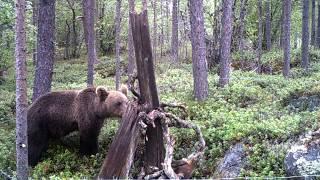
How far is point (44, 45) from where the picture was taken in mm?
11805

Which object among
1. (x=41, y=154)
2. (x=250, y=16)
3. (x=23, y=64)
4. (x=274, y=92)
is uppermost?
(x=250, y=16)

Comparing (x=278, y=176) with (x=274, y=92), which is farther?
(x=274, y=92)

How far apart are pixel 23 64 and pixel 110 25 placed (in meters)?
30.8

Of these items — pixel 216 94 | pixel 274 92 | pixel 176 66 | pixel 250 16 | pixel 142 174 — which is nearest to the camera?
pixel 142 174

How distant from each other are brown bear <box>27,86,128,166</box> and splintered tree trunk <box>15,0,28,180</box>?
220 centimetres

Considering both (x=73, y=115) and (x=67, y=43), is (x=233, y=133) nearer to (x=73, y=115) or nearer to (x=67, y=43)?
(x=73, y=115)

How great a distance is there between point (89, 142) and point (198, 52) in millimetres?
5035

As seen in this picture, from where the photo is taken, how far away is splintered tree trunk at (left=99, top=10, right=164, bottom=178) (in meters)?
7.71

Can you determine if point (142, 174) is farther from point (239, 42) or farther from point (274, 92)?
point (239, 42)

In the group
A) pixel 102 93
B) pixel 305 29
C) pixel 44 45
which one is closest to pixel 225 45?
pixel 44 45

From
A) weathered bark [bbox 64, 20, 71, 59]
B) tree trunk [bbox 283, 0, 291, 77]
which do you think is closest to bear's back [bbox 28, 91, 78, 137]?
tree trunk [bbox 283, 0, 291, 77]

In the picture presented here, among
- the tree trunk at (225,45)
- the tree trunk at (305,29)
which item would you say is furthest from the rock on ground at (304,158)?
the tree trunk at (305,29)

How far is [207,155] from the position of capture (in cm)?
866

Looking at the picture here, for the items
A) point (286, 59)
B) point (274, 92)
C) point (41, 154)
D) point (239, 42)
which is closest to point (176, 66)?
point (239, 42)
